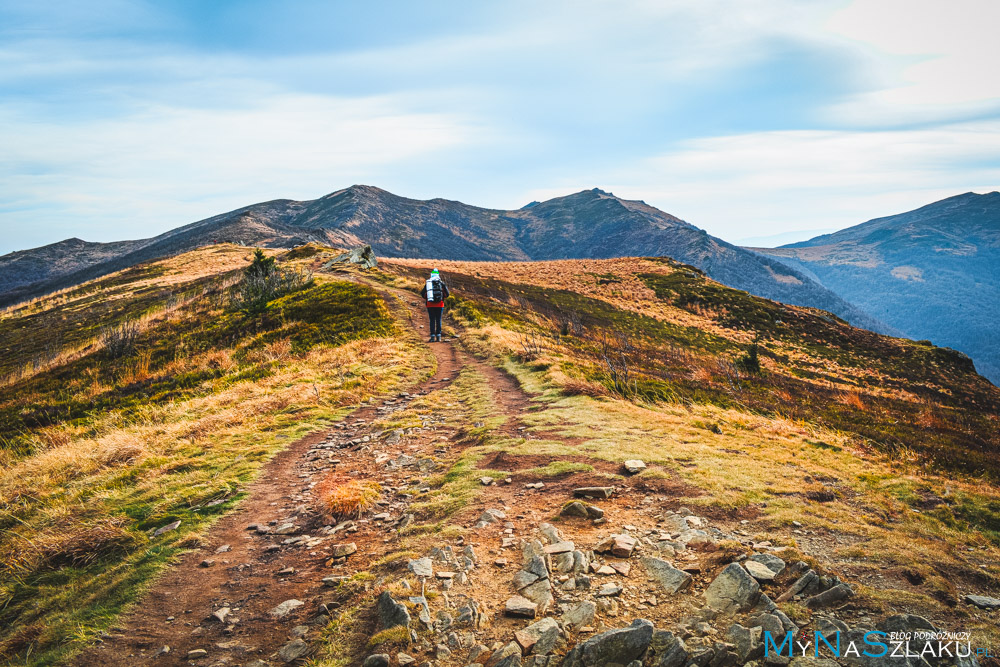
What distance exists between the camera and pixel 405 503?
26.1ft

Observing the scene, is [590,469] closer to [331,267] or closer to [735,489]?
[735,489]

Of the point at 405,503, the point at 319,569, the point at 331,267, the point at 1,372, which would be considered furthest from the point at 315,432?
the point at 331,267

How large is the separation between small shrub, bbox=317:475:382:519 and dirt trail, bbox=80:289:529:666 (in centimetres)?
28

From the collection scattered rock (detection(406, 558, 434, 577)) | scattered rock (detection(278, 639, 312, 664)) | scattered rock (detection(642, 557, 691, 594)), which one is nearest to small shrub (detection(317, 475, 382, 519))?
scattered rock (detection(406, 558, 434, 577))

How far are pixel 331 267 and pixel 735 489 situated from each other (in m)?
51.2

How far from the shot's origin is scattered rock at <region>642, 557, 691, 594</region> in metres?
4.81

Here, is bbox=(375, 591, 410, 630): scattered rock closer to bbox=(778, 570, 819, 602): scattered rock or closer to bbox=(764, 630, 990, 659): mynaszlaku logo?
bbox=(764, 630, 990, 659): mynaszlaku logo

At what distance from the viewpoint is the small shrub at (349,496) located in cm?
771

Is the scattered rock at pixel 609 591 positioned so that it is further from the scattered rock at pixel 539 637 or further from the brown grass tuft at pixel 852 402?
the brown grass tuft at pixel 852 402

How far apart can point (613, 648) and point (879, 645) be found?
2.11 m

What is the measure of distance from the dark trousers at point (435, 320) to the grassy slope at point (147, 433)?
2.12m

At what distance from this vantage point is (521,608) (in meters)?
4.70

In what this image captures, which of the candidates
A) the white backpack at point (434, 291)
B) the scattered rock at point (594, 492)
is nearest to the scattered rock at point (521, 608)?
the scattered rock at point (594, 492)

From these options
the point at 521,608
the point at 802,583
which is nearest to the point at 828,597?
the point at 802,583
